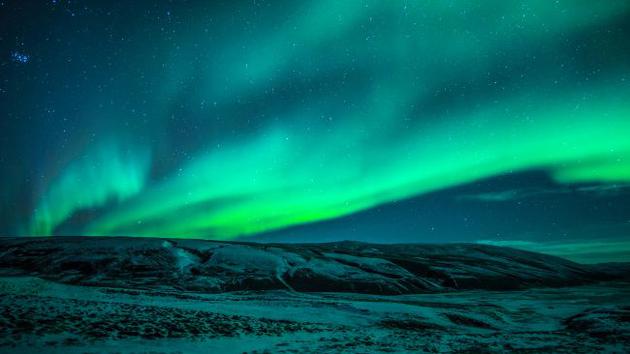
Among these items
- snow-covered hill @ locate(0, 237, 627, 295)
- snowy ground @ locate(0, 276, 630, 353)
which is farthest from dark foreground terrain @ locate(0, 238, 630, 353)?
snow-covered hill @ locate(0, 237, 627, 295)

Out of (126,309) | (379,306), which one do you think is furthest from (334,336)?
(379,306)

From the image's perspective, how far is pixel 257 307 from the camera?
31.4 metres

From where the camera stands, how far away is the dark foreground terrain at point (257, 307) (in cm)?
1633

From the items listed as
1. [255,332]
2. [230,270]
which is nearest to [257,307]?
[255,332]

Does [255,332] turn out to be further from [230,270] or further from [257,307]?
[230,270]

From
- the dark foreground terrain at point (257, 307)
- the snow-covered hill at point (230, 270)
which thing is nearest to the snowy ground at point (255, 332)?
the dark foreground terrain at point (257, 307)

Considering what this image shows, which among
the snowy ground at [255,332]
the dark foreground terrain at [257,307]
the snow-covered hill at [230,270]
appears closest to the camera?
the snowy ground at [255,332]

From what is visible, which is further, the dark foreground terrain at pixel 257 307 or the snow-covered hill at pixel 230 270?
the snow-covered hill at pixel 230 270

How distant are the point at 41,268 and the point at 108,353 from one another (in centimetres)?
5856

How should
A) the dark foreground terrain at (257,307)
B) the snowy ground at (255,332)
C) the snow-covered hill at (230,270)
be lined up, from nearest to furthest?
the snowy ground at (255,332), the dark foreground terrain at (257,307), the snow-covered hill at (230,270)

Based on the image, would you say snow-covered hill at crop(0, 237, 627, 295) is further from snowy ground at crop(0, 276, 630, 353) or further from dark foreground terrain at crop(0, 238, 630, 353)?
snowy ground at crop(0, 276, 630, 353)

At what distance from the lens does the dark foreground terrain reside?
16.3 meters

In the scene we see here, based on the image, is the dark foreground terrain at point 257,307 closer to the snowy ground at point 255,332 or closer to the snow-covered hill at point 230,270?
the snowy ground at point 255,332

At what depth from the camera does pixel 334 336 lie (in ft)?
64.9
